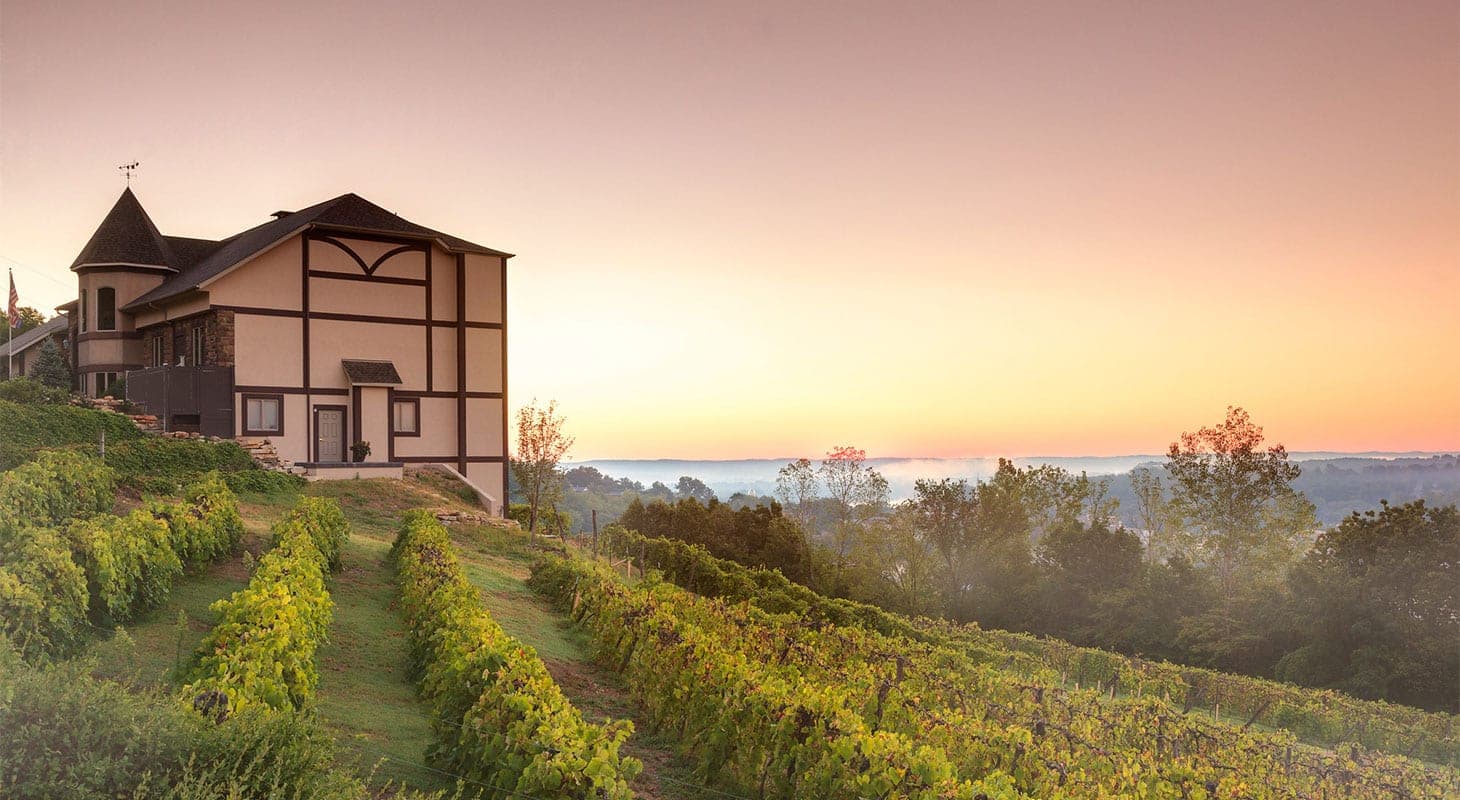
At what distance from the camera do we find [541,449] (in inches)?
1147

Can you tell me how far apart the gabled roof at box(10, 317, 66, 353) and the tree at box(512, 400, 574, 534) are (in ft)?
65.0

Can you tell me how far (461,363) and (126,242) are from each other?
11.7m

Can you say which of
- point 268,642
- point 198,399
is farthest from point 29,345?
point 268,642

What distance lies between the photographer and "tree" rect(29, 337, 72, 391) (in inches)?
1235

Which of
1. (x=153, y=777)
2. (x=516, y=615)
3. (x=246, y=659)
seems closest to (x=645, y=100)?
(x=516, y=615)

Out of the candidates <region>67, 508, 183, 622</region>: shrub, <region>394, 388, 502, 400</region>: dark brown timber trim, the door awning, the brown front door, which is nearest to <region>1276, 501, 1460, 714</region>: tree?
→ <region>394, 388, 502, 400</region>: dark brown timber trim

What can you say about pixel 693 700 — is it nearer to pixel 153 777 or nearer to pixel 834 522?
pixel 153 777

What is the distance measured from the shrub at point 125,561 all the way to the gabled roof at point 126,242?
2291cm

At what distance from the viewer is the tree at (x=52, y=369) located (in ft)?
103

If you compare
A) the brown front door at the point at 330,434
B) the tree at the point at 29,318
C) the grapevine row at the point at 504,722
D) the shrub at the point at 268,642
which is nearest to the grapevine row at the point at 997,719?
the grapevine row at the point at 504,722

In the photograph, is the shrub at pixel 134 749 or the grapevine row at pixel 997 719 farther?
the grapevine row at pixel 997 719

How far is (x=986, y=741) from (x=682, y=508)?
2460 cm

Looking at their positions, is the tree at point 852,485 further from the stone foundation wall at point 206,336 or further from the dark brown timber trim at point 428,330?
the stone foundation wall at point 206,336

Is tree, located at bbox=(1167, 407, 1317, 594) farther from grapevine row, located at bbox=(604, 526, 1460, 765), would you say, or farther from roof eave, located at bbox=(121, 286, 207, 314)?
roof eave, located at bbox=(121, 286, 207, 314)
